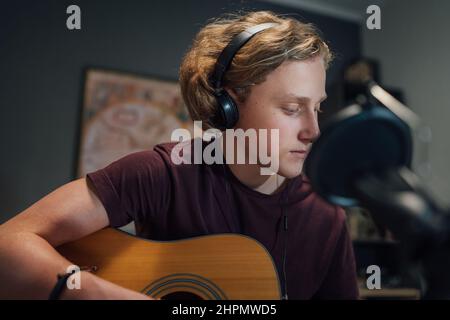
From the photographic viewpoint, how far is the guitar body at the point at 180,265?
716 millimetres

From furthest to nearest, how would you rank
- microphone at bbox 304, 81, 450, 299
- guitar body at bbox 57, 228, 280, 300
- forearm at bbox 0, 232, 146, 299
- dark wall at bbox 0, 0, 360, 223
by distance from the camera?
dark wall at bbox 0, 0, 360, 223
guitar body at bbox 57, 228, 280, 300
forearm at bbox 0, 232, 146, 299
microphone at bbox 304, 81, 450, 299

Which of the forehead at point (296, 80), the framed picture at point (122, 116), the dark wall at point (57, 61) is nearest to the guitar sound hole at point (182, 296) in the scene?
the forehead at point (296, 80)

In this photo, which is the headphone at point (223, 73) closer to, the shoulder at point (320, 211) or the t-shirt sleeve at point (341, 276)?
the shoulder at point (320, 211)

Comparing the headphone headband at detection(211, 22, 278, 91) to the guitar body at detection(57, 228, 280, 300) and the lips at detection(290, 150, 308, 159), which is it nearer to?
the lips at detection(290, 150, 308, 159)

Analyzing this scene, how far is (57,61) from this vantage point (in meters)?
1.89

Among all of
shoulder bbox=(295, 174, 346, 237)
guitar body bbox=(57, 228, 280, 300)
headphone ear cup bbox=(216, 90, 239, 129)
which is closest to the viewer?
guitar body bbox=(57, 228, 280, 300)

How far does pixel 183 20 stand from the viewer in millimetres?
2213

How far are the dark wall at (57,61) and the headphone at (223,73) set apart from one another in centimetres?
64

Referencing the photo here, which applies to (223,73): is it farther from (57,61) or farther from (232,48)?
(57,61)

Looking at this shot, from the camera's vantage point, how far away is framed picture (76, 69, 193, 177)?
1984mm

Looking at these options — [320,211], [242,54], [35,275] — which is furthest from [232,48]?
[35,275]

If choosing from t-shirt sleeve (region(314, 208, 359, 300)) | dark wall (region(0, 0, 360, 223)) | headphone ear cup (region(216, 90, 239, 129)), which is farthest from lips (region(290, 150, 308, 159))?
dark wall (region(0, 0, 360, 223))

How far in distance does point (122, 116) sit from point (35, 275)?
164cm
